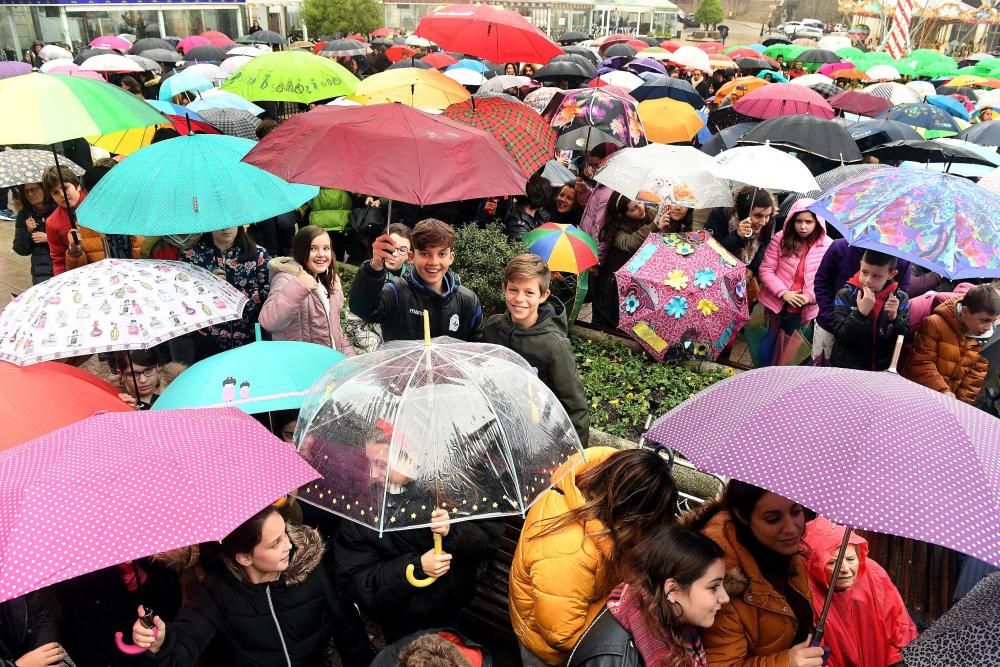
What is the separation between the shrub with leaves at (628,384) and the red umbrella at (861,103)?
9.31m

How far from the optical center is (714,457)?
1991 mm

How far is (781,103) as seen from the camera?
33.2ft

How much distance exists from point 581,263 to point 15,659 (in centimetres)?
430

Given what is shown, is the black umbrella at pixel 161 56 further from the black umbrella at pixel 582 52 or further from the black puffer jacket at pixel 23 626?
the black puffer jacket at pixel 23 626

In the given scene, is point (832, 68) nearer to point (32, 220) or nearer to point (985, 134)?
point (985, 134)

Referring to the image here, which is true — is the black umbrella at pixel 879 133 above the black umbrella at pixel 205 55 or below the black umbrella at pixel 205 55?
below

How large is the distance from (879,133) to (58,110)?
9.60m

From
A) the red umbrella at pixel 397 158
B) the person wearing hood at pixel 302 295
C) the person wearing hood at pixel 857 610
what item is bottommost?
the person wearing hood at pixel 857 610

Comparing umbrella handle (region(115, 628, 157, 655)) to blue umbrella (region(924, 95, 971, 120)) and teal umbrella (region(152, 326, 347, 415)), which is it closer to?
teal umbrella (region(152, 326, 347, 415))

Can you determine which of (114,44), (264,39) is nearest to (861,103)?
(264,39)

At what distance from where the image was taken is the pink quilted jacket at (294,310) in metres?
4.10

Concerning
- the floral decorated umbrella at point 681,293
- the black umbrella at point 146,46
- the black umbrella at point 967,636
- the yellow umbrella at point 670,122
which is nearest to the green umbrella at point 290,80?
the floral decorated umbrella at point 681,293

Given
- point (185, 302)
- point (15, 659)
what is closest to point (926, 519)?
point (15, 659)

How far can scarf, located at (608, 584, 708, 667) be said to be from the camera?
211 cm
